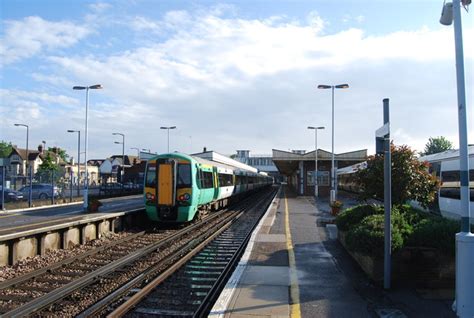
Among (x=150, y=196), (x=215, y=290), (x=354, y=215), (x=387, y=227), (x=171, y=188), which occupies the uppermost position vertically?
(x=171, y=188)

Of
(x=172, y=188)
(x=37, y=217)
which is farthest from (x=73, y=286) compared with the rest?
(x=37, y=217)

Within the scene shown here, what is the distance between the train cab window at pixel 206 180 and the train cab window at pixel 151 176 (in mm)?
2269

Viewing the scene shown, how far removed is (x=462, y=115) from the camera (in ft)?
19.1

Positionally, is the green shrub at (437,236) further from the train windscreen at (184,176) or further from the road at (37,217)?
the road at (37,217)

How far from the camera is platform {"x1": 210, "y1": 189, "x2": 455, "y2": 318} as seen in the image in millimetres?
6129

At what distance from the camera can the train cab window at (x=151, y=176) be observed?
1698 cm

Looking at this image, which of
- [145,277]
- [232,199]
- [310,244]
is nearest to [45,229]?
[145,277]

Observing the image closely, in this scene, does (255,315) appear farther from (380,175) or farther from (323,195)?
(323,195)

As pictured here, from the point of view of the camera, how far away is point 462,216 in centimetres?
567

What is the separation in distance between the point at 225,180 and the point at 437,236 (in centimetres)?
1808

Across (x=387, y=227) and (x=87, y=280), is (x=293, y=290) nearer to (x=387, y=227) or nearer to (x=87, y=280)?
(x=387, y=227)

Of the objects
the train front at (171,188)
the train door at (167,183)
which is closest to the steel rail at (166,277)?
the train front at (171,188)

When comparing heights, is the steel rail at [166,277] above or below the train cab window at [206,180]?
below

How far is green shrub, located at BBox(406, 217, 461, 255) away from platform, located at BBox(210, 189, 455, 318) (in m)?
1.00
